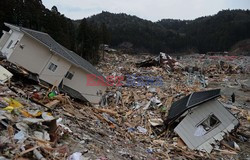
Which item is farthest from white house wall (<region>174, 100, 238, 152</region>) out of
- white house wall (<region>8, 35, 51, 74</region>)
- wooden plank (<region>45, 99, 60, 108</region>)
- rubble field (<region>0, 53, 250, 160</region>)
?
white house wall (<region>8, 35, 51, 74</region>)

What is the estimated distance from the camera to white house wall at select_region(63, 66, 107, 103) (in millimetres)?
15284

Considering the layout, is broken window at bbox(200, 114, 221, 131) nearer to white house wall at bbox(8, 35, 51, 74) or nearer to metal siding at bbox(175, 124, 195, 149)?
metal siding at bbox(175, 124, 195, 149)

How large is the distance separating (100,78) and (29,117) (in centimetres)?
1087

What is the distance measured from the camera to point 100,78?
1670 cm

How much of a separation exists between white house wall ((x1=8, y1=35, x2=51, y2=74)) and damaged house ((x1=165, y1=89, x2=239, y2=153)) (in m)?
8.55

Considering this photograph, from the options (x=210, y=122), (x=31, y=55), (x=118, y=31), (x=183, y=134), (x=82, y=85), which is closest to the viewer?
(x=183, y=134)

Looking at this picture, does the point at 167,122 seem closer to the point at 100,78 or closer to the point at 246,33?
the point at 100,78

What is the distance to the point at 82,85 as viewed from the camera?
15.9 m

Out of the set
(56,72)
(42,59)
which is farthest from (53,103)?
(42,59)

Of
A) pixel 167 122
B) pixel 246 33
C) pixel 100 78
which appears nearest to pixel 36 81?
pixel 100 78

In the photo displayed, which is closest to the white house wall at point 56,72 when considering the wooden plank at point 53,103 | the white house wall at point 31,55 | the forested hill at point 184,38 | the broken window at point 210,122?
the white house wall at point 31,55

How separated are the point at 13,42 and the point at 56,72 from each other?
3210mm

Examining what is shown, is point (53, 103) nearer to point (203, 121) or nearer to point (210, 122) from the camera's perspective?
point (203, 121)

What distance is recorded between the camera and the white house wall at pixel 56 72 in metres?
13.6
